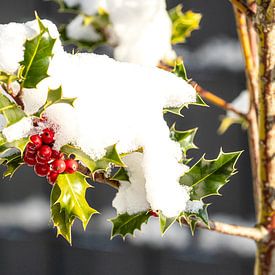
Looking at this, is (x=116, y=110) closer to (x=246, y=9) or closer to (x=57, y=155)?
(x=57, y=155)

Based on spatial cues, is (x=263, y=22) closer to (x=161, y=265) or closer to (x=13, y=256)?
(x=161, y=265)

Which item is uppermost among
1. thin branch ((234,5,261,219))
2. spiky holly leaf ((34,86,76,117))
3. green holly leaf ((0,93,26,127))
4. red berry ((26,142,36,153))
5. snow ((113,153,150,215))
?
thin branch ((234,5,261,219))

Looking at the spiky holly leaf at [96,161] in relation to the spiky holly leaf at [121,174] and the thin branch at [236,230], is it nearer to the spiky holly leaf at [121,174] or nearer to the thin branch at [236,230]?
the spiky holly leaf at [121,174]

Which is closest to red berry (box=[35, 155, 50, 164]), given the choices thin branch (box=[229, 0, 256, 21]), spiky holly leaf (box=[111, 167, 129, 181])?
spiky holly leaf (box=[111, 167, 129, 181])

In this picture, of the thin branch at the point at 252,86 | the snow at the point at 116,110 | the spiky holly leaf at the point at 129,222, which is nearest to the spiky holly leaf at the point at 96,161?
the snow at the point at 116,110

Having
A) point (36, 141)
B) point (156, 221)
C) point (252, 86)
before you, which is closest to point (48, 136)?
point (36, 141)

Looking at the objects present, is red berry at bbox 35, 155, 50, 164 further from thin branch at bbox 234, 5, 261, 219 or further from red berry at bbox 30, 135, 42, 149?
thin branch at bbox 234, 5, 261, 219

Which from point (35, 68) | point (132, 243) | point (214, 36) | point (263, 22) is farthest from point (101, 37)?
point (132, 243)
